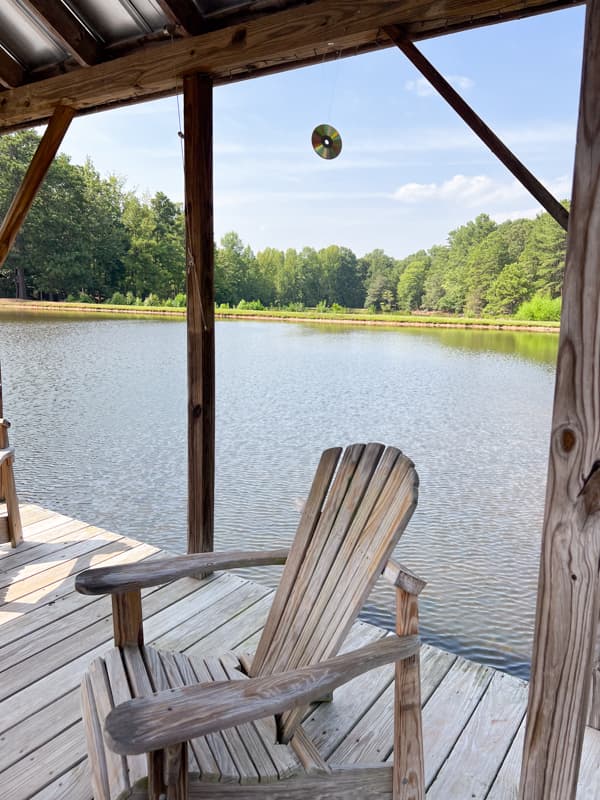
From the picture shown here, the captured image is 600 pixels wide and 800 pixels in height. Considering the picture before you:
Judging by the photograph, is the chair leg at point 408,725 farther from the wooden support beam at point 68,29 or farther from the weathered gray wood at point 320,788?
the wooden support beam at point 68,29

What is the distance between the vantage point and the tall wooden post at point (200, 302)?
225 cm

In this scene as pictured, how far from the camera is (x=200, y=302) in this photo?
237cm

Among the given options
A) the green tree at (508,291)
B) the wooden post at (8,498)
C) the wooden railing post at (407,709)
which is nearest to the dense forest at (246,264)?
the green tree at (508,291)

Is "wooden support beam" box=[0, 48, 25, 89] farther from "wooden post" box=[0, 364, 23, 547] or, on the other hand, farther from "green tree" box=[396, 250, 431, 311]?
"green tree" box=[396, 250, 431, 311]

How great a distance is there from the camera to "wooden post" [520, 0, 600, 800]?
84 centimetres

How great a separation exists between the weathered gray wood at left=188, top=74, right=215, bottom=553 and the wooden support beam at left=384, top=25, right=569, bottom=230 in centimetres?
81

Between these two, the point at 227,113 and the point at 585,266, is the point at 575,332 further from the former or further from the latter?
the point at 227,113

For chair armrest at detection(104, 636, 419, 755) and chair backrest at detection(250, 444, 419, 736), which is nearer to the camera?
chair armrest at detection(104, 636, 419, 755)

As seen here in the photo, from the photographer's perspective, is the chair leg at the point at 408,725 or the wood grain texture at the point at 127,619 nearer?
the chair leg at the point at 408,725

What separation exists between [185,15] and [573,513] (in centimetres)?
220

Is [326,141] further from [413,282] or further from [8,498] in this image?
[413,282]

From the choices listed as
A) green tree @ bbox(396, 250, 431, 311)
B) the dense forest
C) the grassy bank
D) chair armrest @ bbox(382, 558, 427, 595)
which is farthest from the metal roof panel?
green tree @ bbox(396, 250, 431, 311)

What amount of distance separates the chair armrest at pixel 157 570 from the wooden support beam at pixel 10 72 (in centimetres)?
256

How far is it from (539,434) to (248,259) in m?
7.42
